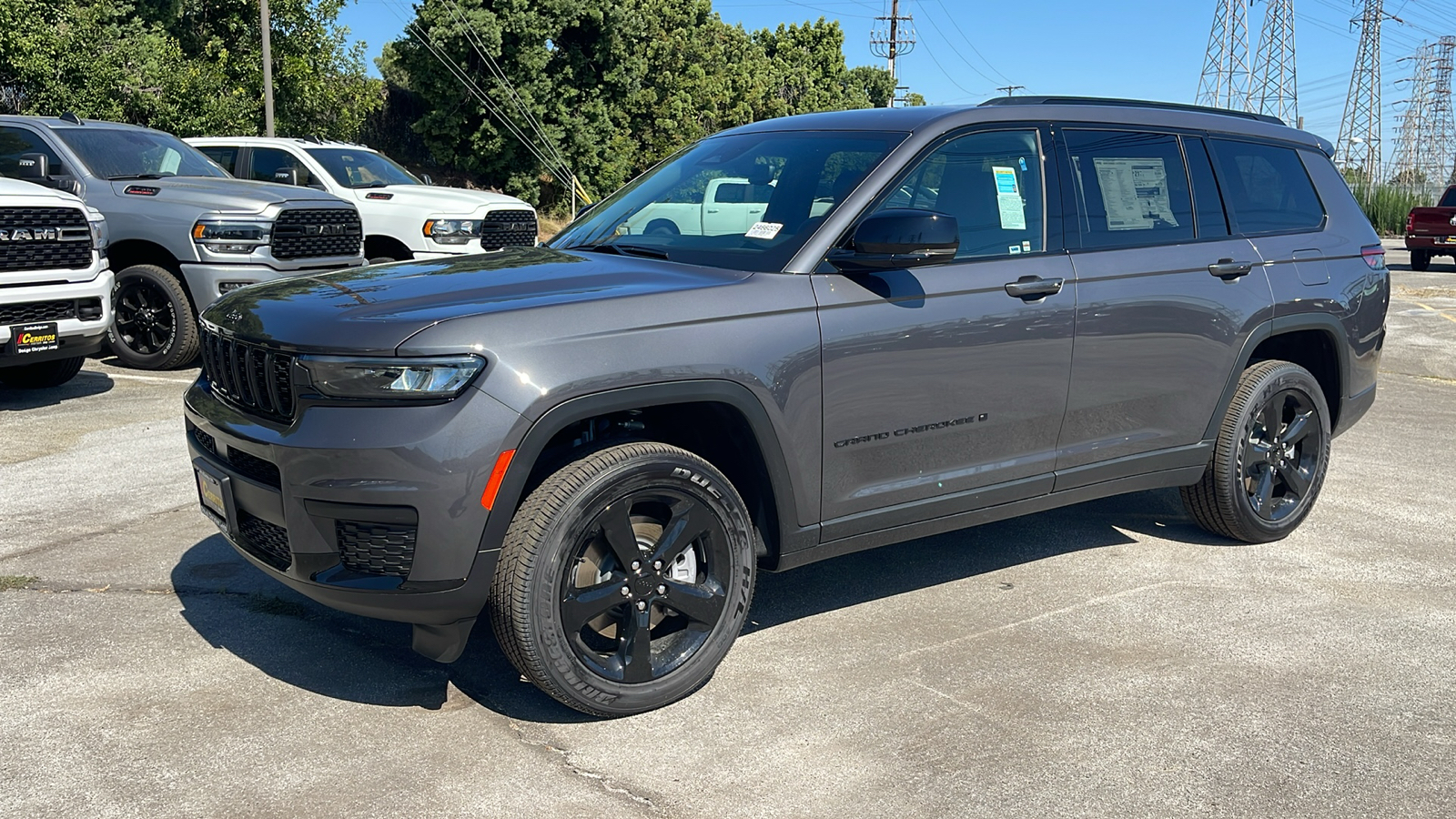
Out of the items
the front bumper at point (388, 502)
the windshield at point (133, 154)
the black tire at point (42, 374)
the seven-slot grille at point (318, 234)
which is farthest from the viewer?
the windshield at point (133, 154)

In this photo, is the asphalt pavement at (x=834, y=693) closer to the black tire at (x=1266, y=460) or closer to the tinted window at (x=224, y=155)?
the black tire at (x=1266, y=460)

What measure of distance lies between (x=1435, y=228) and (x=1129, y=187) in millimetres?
23462

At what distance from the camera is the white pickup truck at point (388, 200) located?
1281cm

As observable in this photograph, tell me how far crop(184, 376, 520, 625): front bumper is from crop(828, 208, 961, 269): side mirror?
1303 mm

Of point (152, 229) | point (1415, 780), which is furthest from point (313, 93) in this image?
point (1415, 780)

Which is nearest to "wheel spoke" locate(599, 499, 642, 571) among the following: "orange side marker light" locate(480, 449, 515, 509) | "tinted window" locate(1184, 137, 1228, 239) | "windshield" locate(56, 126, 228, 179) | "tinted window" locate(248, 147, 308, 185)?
"orange side marker light" locate(480, 449, 515, 509)

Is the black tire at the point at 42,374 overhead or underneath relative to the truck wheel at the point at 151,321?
underneath

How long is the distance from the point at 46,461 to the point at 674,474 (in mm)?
4735

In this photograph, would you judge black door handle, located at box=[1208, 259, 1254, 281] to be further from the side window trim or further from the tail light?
the tail light

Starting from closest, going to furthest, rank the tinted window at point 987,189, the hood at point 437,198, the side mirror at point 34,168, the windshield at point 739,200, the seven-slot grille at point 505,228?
1. the windshield at point 739,200
2. the tinted window at point 987,189
3. the side mirror at point 34,168
4. the hood at point 437,198
5. the seven-slot grille at point 505,228

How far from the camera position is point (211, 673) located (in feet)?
13.3

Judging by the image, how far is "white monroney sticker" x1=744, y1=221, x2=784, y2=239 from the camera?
423 cm

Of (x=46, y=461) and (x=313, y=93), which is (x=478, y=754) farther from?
(x=313, y=93)

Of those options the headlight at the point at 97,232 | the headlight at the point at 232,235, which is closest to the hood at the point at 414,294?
the headlight at the point at 97,232
